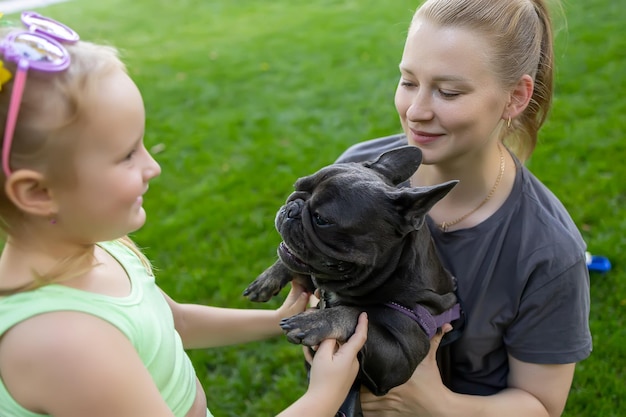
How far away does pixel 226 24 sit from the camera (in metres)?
12.3

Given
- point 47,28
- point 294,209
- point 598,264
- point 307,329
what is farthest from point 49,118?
point 598,264

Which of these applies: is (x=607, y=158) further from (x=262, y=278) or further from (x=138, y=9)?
(x=138, y=9)

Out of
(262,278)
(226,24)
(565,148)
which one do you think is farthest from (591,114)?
(226,24)

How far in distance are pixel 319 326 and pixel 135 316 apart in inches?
30.6

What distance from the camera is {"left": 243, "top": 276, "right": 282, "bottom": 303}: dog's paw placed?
10.1ft

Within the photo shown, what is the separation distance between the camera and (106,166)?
1.78 meters

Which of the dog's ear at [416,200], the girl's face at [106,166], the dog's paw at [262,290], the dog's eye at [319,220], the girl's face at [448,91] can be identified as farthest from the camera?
the dog's paw at [262,290]

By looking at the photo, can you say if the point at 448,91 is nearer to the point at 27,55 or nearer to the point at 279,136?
the point at 27,55

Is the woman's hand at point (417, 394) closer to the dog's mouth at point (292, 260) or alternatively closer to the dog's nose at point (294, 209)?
the dog's mouth at point (292, 260)

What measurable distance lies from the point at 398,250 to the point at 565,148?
4.41m

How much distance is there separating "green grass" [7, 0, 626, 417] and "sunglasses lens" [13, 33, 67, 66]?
2941 mm

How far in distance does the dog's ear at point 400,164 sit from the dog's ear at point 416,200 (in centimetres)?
28

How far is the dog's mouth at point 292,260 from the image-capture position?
2568mm

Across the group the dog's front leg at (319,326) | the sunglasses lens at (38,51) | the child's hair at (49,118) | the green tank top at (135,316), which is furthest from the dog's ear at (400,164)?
the sunglasses lens at (38,51)
